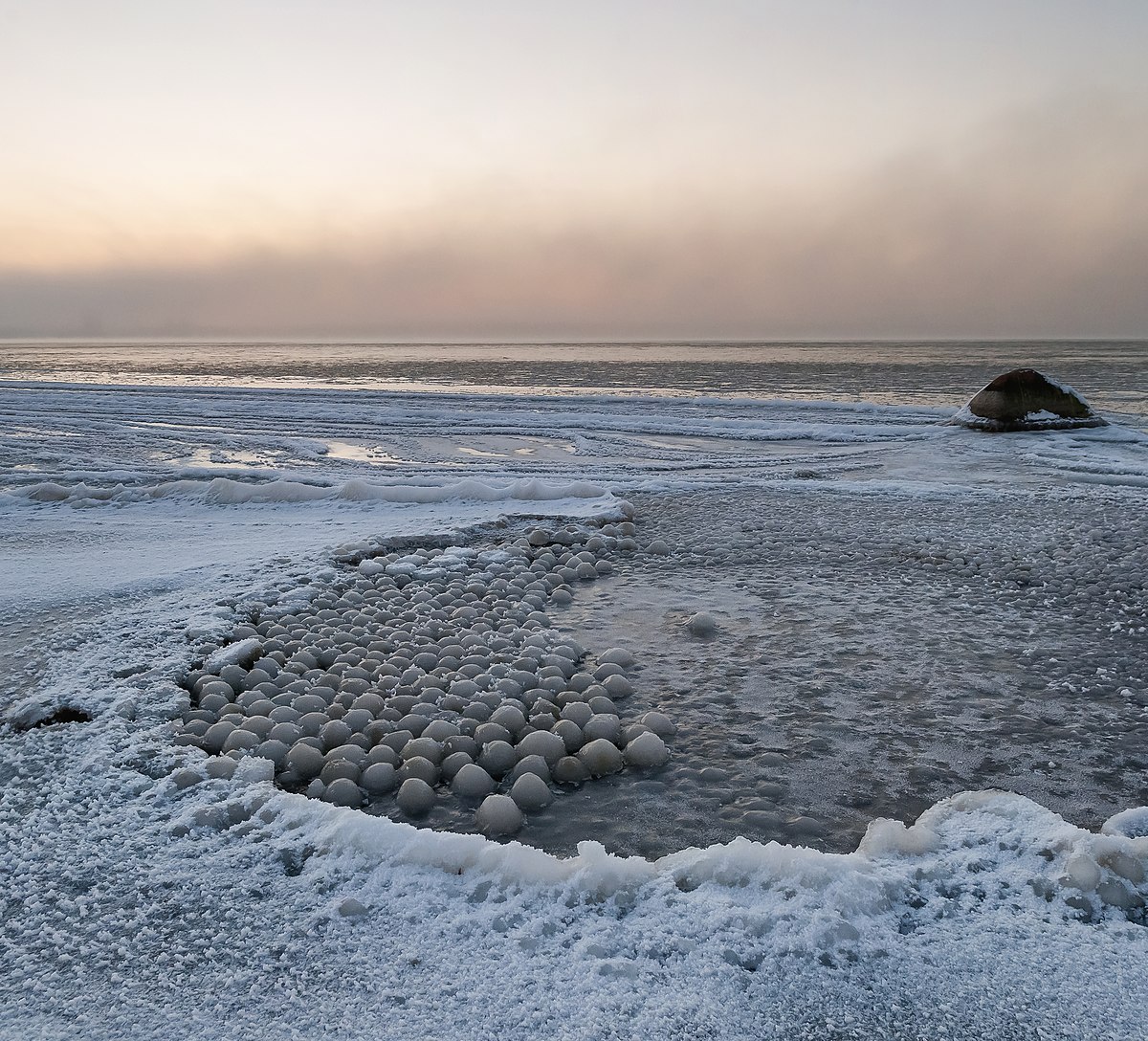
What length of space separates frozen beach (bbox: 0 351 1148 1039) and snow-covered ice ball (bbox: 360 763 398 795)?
0.14 feet

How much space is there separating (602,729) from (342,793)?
3.03 feet

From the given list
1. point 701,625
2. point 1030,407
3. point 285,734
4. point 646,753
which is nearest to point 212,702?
point 285,734

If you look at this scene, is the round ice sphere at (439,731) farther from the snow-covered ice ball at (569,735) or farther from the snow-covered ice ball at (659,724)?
the snow-covered ice ball at (659,724)

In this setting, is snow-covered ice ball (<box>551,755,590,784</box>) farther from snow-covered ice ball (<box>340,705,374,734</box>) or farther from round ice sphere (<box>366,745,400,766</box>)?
snow-covered ice ball (<box>340,705,374,734</box>)

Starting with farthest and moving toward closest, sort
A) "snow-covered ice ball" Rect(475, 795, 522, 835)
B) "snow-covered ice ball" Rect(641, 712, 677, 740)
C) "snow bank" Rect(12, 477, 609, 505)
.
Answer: "snow bank" Rect(12, 477, 609, 505) < "snow-covered ice ball" Rect(641, 712, 677, 740) < "snow-covered ice ball" Rect(475, 795, 522, 835)

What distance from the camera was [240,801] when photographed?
2.40 m

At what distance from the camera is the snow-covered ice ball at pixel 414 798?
2.53 m

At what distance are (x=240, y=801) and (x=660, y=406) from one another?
16.7m

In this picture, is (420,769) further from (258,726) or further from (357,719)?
(258,726)

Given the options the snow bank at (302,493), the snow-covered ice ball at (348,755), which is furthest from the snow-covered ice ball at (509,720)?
the snow bank at (302,493)

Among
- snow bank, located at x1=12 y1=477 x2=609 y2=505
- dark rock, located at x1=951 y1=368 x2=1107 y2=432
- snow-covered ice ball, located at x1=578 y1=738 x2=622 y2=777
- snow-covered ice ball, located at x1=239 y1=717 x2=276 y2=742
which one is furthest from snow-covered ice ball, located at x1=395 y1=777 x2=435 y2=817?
dark rock, located at x1=951 y1=368 x2=1107 y2=432

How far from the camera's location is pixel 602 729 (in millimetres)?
2916

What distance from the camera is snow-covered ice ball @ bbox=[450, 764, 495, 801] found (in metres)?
2.63

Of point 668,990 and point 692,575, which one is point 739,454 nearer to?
point 692,575
